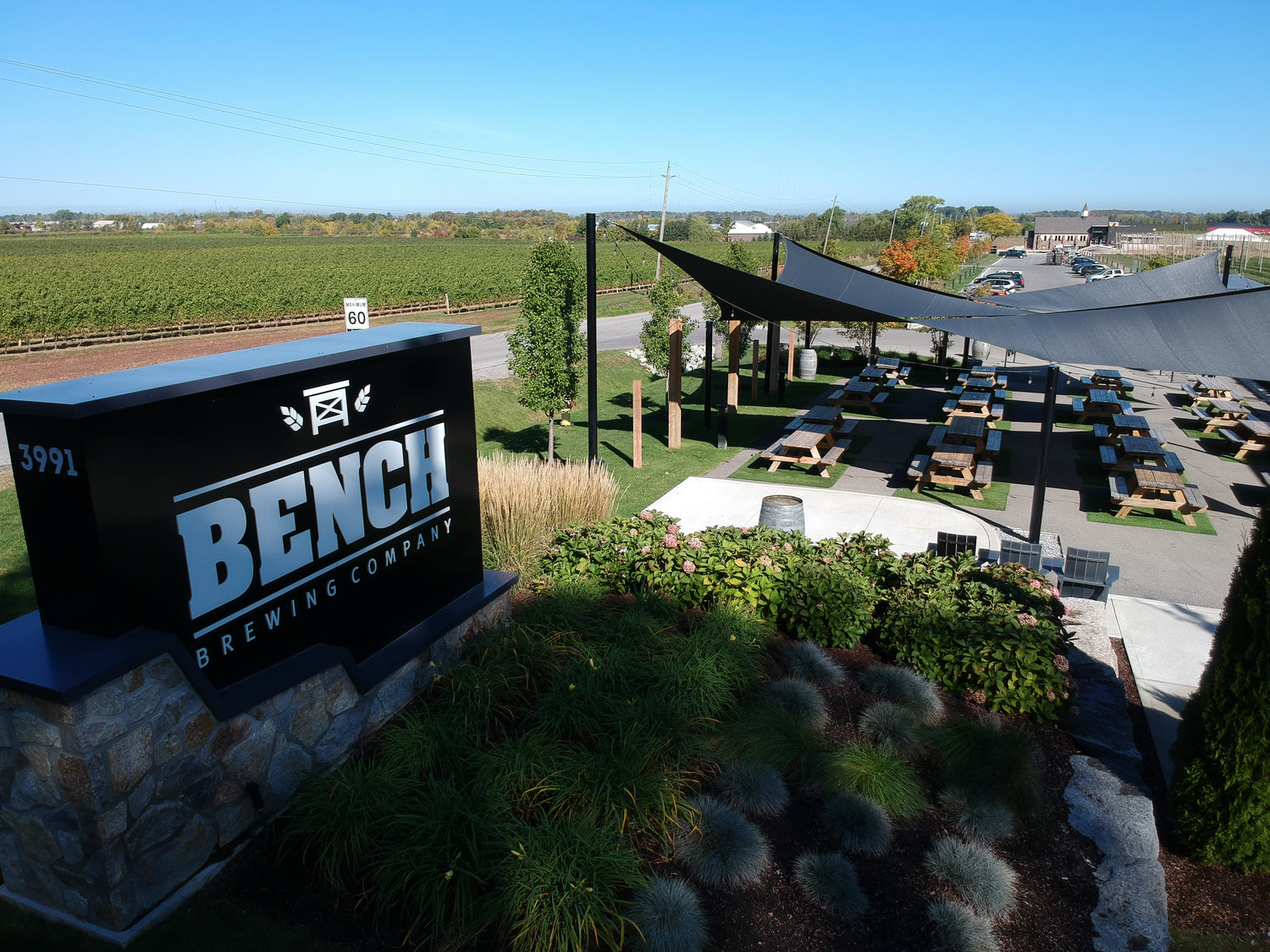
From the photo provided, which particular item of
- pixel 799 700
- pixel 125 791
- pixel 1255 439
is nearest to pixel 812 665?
pixel 799 700

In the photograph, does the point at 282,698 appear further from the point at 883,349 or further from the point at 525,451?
the point at 883,349

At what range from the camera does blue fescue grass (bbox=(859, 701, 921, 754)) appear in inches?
165

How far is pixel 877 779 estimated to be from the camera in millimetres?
3854

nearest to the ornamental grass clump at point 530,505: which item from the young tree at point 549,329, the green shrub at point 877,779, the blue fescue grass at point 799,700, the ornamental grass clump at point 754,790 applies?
the blue fescue grass at point 799,700

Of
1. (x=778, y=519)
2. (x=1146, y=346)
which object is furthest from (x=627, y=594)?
(x=1146, y=346)

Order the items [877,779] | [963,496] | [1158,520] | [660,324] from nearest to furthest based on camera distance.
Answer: [877,779]
[1158,520]
[963,496]
[660,324]

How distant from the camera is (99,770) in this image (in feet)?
9.09

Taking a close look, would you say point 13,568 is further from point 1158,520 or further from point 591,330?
point 1158,520

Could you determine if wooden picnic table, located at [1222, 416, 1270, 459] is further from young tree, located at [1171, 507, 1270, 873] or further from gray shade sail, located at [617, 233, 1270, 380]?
young tree, located at [1171, 507, 1270, 873]

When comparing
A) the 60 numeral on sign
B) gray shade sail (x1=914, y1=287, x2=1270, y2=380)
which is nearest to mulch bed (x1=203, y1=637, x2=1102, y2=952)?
the 60 numeral on sign

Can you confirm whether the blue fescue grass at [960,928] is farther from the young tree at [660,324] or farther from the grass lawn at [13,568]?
the young tree at [660,324]

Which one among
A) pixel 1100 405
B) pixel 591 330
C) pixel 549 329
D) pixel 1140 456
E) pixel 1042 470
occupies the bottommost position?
pixel 1100 405

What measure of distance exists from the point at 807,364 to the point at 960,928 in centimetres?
1751

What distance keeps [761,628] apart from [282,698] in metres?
2.89
